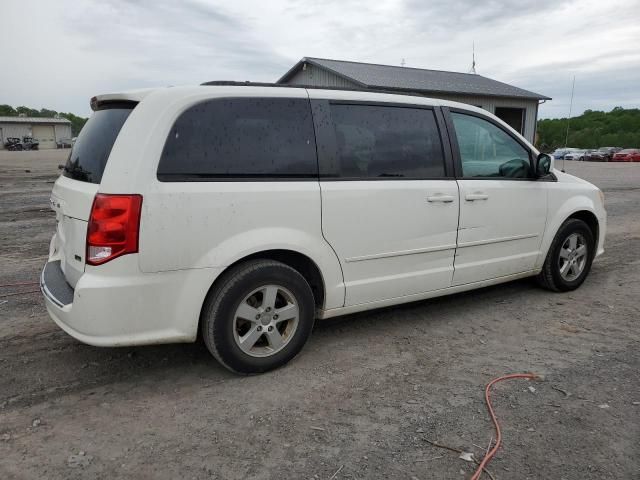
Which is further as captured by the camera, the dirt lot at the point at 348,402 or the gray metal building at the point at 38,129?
the gray metal building at the point at 38,129

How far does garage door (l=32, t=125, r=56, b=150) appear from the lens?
→ 75.3m

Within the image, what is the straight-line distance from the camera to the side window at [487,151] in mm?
4160

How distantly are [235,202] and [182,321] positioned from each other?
771 millimetres

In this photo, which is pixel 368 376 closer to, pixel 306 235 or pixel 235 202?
pixel 306 235

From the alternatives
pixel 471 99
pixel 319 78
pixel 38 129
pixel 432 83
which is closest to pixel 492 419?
pixel 319 78

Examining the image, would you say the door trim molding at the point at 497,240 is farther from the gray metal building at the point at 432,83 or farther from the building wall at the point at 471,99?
the building wall at the point at 471,99

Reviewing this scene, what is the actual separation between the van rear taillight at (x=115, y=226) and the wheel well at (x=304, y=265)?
74 cm

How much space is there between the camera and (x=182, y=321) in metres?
3.03

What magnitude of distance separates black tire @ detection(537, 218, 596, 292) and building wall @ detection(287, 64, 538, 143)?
14.2m

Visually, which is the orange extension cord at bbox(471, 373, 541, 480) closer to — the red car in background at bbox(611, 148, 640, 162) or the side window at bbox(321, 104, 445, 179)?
the side window at bbox(321, 104, 445, 179)

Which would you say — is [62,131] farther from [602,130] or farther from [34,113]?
[602,130]

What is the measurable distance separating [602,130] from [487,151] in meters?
82.2

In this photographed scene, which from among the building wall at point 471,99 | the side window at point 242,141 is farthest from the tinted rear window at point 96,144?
the building wall at point 471,99

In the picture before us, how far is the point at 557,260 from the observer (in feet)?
16.0
